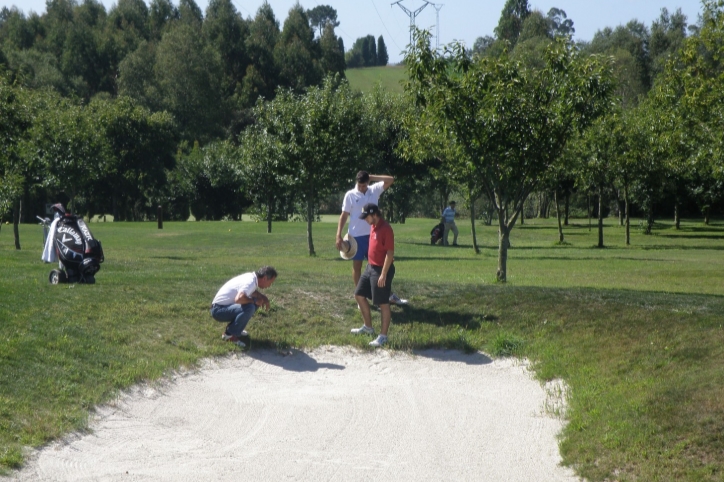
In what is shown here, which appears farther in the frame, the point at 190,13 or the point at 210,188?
the point at 190,13

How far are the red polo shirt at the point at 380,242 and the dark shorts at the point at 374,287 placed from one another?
112mm

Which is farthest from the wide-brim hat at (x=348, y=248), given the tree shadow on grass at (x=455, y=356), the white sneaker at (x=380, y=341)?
the tree shadow on grass at (x=455, y=356)

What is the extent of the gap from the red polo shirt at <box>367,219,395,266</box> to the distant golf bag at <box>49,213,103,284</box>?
502 centimetres

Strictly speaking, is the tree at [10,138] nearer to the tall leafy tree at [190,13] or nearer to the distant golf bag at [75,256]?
the distant golf bag at [75,256]

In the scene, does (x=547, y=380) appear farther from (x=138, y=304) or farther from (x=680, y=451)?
(x=138, y=304)

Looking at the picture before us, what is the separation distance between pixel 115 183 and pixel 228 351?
58.3 meters

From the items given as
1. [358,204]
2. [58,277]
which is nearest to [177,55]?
[58,277]

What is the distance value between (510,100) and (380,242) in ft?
22.3

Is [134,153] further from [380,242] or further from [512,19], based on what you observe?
[512,19]

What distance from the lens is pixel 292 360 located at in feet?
37.3

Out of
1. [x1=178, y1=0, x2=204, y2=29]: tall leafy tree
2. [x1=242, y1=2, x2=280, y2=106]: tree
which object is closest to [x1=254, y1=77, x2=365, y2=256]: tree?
[x1=242, y1=2, x2=280, y2=106]: tree

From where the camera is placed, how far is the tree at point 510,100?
17234 mm

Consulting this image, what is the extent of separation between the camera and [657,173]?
42.8m

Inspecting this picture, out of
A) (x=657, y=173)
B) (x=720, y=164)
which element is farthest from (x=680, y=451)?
(x=657, y=173)
